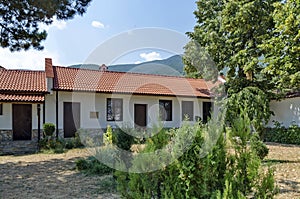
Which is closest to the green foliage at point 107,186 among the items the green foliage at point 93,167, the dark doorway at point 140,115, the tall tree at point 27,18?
the green foliage at point 93,167

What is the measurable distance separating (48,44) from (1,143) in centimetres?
702

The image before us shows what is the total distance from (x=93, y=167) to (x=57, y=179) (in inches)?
41.8

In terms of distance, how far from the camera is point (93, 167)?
762 cm

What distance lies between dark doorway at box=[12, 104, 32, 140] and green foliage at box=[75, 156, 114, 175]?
8045mm

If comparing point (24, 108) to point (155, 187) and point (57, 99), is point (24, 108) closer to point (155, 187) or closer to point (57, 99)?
point (57, 99)

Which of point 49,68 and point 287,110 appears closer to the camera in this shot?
point 287,110

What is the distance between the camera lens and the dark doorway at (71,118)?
49.6 ft

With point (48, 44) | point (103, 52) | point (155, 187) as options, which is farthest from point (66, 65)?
point (155, 187)

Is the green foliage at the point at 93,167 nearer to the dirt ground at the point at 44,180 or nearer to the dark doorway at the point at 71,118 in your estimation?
the dirt ground at the point at 44,180

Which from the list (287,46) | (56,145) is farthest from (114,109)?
(287,46)

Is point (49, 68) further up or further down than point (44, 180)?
further up

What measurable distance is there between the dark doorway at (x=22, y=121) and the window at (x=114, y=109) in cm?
442

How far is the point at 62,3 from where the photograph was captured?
7.96 m

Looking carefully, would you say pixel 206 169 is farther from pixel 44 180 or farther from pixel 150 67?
pixel 150 67
